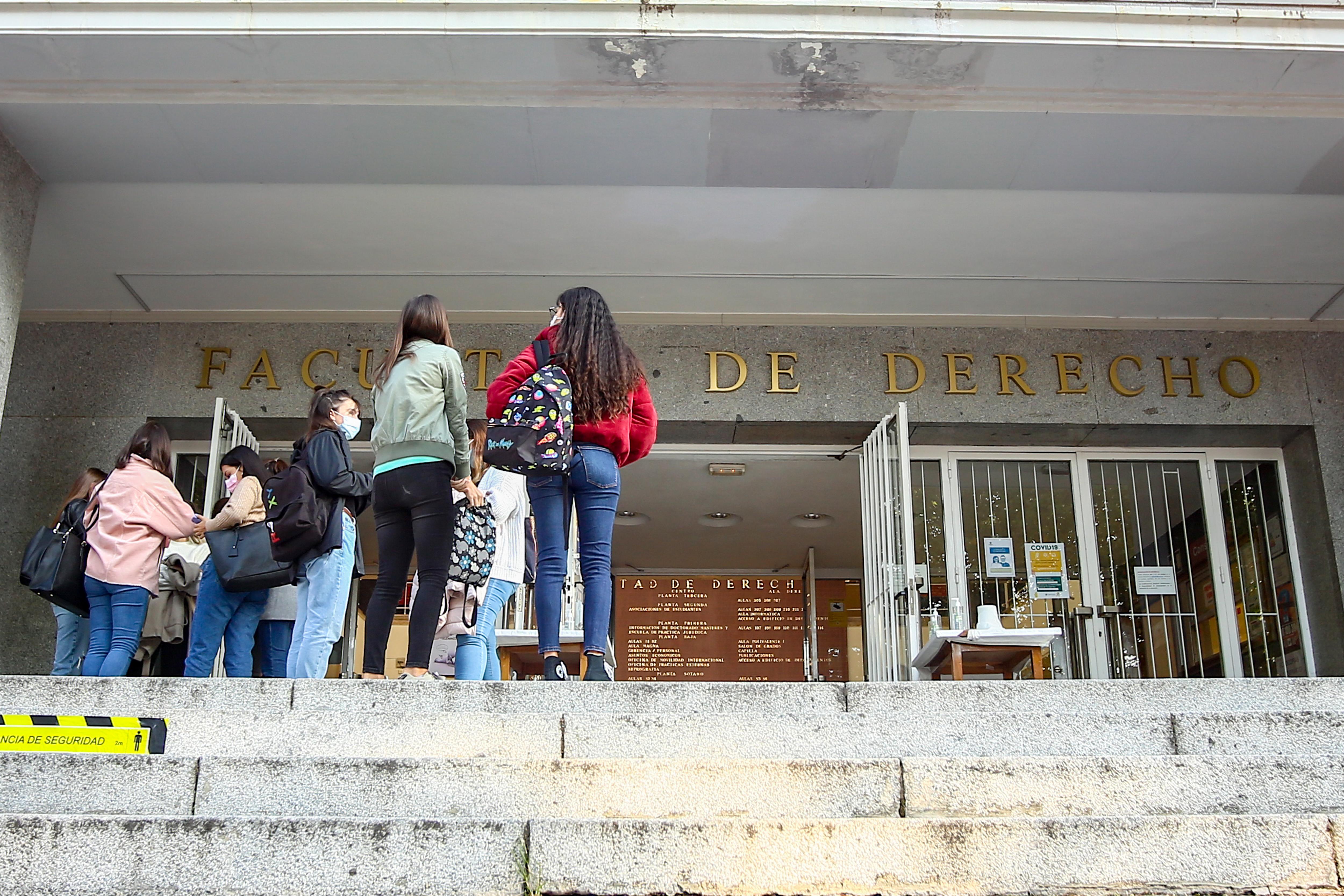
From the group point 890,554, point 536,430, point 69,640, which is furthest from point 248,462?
point 890,554

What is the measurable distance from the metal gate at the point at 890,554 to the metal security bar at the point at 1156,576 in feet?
4.93

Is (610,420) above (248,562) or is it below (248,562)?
above

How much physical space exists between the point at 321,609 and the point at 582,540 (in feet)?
4.27

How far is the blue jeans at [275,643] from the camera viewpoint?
569cm

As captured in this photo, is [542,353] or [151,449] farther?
[151,449]

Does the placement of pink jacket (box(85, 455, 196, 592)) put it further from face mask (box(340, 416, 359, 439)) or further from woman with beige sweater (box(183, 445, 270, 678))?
face mask (box(340, 416, 359, 439))

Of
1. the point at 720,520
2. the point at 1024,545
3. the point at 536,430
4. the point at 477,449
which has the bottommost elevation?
the point at 536,430

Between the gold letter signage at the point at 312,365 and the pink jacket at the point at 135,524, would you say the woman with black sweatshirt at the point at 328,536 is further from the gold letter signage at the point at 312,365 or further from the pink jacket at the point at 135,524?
the gold letter signage at the point at 312,365

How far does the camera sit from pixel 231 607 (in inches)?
217

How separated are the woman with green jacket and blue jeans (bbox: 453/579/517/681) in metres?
0.63

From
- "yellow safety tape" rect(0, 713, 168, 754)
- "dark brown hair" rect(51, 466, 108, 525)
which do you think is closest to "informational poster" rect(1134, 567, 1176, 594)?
"dark brown hair" rect(51, 466, 108, 525)

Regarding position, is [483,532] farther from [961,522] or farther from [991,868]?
[961,522]

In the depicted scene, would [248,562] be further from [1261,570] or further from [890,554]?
[1261,570]

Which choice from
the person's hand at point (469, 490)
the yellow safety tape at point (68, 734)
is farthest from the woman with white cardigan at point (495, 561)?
the yellow safety tape at point (68, 734)
